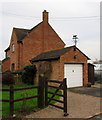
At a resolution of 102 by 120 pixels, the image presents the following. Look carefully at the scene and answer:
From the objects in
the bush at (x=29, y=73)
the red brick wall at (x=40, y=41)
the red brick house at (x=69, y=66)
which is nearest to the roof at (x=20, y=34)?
the red brick wall at (x=40, y=41)

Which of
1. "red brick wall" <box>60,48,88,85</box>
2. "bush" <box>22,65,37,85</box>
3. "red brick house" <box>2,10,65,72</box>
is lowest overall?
"bush" <box>22,65,37,85</box>

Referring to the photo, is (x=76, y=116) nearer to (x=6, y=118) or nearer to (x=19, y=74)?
(x=6, y=118)

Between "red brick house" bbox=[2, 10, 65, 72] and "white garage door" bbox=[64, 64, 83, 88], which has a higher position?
"red brick house" bbox=[2, 10, 65, 72]

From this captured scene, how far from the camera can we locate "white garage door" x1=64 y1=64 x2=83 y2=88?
1320 centimetres

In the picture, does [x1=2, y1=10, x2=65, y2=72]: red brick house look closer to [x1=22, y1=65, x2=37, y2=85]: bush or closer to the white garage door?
[x1=22, y1=65, x2=37, y2=85]: bush

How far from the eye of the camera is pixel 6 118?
5070mm

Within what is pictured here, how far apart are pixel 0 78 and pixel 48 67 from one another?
6.17 m

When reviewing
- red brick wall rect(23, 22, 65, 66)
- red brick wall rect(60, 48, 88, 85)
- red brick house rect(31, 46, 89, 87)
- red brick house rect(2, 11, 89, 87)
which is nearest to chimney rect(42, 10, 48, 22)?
red brick house rect(2, 11, 89, 87)

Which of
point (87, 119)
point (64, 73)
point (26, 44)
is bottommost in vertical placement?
point (87, 119)

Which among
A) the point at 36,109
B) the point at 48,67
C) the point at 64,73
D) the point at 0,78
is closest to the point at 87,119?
the point at 36,109

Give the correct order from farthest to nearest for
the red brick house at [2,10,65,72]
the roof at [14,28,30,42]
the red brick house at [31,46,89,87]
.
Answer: the roof at [14,28,30,42] → the red brick house at [2,10,65,72] → the red brick house at [31,46,89,87]

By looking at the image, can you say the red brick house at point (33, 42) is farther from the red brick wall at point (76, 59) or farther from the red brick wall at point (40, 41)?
the red brick wall at point (76, 59)

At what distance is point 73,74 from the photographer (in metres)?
13.6

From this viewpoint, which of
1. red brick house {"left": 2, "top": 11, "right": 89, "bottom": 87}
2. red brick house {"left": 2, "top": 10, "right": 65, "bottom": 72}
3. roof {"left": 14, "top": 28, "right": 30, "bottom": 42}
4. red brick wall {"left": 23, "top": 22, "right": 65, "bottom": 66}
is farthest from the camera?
roof {"left": 14, "top": 28, "right": 30, "bottom": 42}
